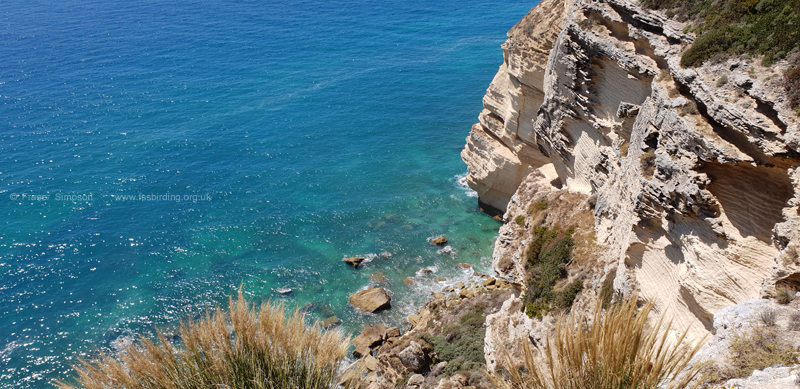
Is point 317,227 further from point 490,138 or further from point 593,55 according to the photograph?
point 593,55

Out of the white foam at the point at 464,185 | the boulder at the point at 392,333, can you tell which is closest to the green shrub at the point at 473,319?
the boulder at the point at 392,333

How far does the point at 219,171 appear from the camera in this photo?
55656mm

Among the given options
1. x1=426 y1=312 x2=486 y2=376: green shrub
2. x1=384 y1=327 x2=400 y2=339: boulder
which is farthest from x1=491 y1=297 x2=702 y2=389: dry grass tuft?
x1=384 y1=327 x2=400 y2=339: boulder

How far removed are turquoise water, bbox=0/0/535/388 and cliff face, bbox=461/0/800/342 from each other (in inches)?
655

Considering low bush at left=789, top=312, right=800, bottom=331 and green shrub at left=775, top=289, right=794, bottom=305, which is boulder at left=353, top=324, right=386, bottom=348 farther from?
low bush at left=789, top=312, right=800, bottom=331

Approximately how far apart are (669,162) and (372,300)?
958 inches

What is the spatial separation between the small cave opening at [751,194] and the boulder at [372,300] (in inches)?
970

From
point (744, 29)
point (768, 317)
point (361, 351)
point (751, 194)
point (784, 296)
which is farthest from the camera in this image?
point (361, 351)

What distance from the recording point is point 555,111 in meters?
32.3

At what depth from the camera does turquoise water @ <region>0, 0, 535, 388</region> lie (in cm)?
3944

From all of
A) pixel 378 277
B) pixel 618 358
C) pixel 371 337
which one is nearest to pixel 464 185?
pixel 378 277

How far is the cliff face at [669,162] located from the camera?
16.1 meters

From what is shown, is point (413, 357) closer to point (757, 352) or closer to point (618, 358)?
point (618, 358)

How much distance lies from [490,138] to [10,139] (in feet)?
193
